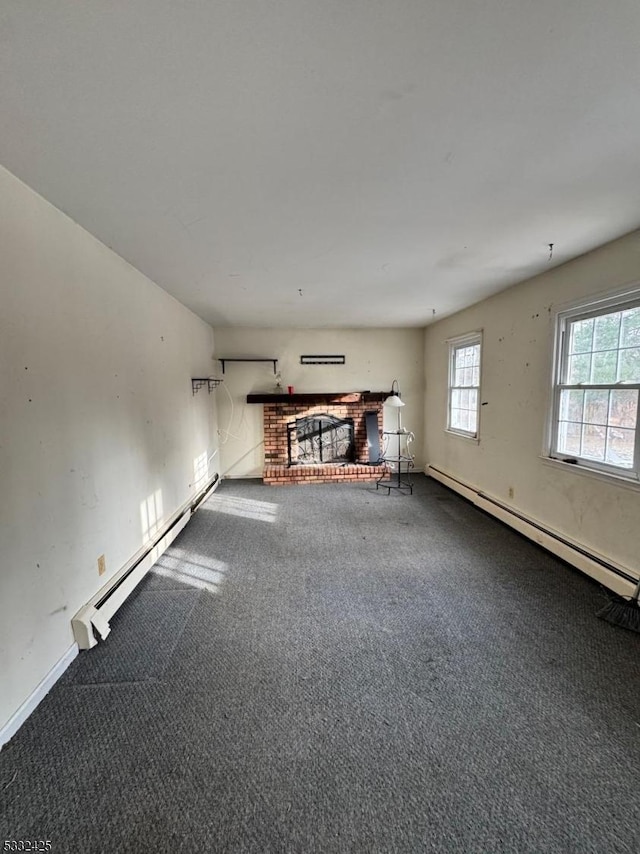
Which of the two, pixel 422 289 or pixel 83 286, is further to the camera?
pixel 422 289

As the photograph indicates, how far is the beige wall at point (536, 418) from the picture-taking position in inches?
87.3

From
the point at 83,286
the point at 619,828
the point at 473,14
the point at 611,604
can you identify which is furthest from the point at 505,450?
the point at 83,286

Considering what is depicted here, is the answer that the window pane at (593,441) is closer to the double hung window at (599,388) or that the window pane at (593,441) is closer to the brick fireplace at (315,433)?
the double hung window at (599,388)

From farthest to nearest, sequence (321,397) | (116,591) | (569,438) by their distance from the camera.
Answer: (321,397) → (569,438) → (116,591)

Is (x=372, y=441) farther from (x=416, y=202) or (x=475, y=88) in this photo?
(x=475, y=88)

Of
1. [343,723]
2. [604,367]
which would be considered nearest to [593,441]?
[604,367]

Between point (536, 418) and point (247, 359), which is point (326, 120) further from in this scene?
point (247, 359)

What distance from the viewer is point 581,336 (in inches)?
101

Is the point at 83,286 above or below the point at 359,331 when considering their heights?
below

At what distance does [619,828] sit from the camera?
1.07 metres

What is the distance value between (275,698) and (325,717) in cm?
24

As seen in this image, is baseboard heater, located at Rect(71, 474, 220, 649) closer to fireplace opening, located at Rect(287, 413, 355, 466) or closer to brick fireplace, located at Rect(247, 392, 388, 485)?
brick fireplace, located at Rect(247, 392, 388, 485)

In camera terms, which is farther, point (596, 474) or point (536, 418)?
point (536, 418)

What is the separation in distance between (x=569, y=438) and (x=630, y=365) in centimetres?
71
